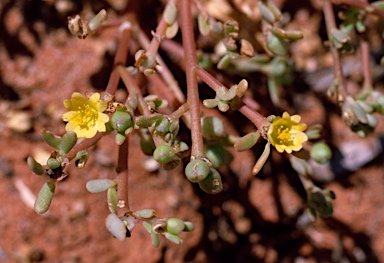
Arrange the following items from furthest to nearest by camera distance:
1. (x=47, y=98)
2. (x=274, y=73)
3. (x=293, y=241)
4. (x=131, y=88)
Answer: (x=293, y=241)
(x=47, y=98)
(x=274, y=73)
(x=131, y=88)

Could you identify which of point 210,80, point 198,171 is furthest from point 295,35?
point 198,171

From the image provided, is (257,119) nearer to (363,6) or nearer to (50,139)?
(50,139)

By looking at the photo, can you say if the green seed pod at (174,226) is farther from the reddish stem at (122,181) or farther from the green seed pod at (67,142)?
the green seed pod at (67,142)

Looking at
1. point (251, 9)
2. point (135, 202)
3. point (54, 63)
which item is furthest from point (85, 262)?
point (251, 9)

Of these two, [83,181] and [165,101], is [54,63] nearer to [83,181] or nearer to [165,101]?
[83,181]

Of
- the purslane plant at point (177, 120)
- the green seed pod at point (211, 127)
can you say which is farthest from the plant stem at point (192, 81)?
the green seed pod at point (211, 127)
